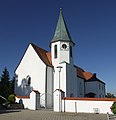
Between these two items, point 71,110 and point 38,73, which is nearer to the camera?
point 71,110

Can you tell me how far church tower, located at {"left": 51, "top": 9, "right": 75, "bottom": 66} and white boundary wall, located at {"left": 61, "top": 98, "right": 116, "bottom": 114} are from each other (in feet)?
34.5

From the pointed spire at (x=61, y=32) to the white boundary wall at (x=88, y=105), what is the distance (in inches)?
517

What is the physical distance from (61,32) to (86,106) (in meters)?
15.6

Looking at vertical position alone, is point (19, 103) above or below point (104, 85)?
below

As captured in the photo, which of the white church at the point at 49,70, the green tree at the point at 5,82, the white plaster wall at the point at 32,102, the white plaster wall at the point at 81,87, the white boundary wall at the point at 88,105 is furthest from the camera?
the green tree at the point at 5,82

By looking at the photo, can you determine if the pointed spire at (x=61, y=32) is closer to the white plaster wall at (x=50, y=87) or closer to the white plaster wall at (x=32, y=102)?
the white plaster wall at (x=50, y=87)

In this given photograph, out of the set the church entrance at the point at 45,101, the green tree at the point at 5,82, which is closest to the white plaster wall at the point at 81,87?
the church entrance at the point at 45,101

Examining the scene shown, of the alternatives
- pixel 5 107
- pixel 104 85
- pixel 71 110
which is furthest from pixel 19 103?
pixel 104 85

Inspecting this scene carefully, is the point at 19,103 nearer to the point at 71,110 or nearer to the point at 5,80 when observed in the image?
the point at 71,110

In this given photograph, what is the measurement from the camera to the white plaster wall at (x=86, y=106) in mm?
20406

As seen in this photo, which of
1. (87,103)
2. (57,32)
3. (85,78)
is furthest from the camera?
(85,78)

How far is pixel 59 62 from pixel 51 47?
334 centimetres

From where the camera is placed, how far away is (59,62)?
31.6 metres

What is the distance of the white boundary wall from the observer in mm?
20394
